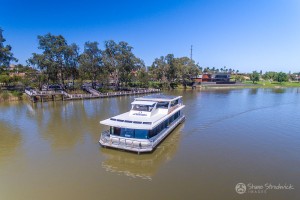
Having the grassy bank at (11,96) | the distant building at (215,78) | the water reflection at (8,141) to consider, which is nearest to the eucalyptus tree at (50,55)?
the grassy bank at (11,96)

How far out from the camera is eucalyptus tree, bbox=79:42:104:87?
61.6 meters

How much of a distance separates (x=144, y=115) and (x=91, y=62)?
46.7 metres

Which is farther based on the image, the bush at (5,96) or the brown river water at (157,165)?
the bush at (5,96)

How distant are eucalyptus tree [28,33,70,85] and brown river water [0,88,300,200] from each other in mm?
31026

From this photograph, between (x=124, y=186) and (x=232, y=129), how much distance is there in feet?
58.9

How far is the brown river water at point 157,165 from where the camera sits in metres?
13.1

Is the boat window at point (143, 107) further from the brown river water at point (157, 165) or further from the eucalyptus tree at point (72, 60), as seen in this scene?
the eucalyptus tree at point (72, 60)

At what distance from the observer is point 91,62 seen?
63594mm

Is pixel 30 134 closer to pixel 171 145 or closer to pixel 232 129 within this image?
pixel 171 145

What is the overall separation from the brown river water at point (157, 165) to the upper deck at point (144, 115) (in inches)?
96.8

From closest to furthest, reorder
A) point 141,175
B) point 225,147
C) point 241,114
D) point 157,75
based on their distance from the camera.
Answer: point 141,175
point 225,147
point 241,114
point 157,75

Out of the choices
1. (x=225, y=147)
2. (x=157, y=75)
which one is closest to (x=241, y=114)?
(x=225, y=147)

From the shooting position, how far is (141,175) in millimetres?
15125

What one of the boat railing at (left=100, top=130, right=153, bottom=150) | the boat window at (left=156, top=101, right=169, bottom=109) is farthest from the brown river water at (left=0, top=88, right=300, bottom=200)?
the boat window at (left=156, top=101, right=169, bottom=109)
